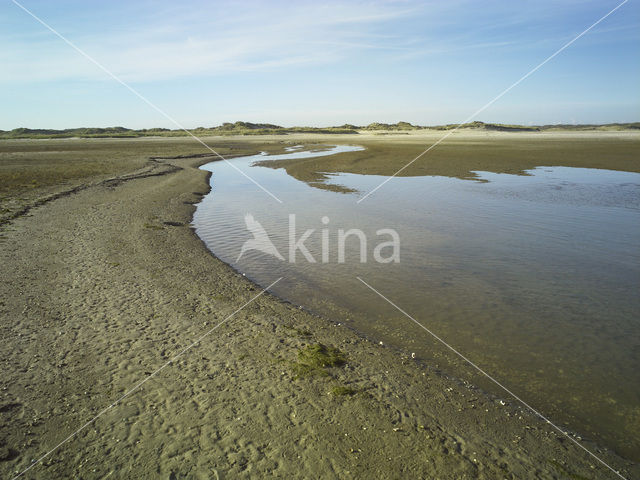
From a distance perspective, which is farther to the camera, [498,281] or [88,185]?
[88,185]

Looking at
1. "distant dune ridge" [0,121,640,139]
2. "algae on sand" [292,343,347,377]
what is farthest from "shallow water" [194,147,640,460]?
"distant dune ridge" [0,121,640,139]

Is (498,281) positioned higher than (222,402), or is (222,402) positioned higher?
(222,402)

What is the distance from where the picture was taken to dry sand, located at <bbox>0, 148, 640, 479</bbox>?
14.2 feet

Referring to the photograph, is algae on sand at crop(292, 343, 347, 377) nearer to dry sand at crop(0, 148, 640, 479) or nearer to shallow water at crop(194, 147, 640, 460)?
dry sand at crop(0, 148, 640, 479)

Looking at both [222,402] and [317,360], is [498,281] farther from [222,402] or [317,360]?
[222,402]

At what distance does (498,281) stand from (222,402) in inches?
301

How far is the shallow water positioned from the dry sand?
0.84 meters

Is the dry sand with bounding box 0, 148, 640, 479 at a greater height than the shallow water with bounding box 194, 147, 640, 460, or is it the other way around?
the dry sand with bounding box 0, 148, 640, 479

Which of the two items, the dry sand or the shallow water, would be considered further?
the shallow water

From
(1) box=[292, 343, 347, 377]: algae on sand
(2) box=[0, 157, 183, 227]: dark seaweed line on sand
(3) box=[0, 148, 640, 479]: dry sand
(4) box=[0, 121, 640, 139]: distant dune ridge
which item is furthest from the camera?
(4) box=[0, 121, 640, 139]: distant dune ridge

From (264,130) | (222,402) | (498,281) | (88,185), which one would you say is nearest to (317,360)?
(222,402)

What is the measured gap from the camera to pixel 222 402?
5277mm

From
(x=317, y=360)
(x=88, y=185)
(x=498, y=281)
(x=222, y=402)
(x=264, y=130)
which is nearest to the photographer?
(x=222, y=402)

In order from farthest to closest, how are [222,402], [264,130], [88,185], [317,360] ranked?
[264,130]
[88,185]
[317,360]
[222,402]
